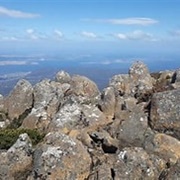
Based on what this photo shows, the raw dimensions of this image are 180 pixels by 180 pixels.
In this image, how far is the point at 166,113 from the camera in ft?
79.9

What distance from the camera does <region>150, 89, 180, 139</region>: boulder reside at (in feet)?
78.2

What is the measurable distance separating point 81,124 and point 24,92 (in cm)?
1481

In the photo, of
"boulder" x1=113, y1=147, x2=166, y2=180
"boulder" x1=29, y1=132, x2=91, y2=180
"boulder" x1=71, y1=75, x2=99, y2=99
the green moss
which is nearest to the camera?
"boulder" x1=113, y1=147, x2=166, y2=180

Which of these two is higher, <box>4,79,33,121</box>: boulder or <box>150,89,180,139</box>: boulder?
<box>150,89,180,139</box>: boulder

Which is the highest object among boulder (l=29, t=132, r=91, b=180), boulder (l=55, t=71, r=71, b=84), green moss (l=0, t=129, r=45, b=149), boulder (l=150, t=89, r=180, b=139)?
boulder (l=150, t=89, r=180, b=139)

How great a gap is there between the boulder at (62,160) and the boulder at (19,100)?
19017mm

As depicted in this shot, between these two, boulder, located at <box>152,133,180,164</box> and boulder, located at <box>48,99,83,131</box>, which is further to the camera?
boulder, located at <box>48,99,83,131</box>

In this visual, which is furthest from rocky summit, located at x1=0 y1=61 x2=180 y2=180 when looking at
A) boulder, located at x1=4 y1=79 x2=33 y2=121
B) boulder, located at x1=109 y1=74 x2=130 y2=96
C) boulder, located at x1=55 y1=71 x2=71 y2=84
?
boulder, located at x1=55 y1=71 x2=71 y2=84

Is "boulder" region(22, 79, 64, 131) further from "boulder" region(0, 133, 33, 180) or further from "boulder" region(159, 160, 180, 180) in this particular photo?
"boulder" region(159, 160, 180, 180)

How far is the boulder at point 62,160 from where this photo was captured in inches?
819

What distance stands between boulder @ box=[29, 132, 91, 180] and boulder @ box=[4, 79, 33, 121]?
749 inches

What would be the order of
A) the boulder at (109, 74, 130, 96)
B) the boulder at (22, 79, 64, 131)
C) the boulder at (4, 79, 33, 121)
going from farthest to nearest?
1. the boulder at (4, 79, 33, 121)
2. the boulder at (109, 74, 130, 96)
3. the boulder at (22, 79, 64, 131)

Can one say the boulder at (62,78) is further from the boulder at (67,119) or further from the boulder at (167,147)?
the boulder at (167,147)

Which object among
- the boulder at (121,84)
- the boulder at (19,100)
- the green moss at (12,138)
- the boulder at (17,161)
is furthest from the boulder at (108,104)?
the boulder at (19,100)
